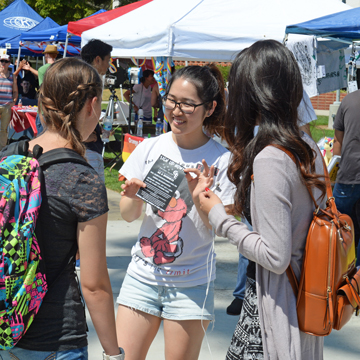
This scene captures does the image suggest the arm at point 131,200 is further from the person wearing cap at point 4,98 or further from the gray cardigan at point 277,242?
the person wearing cap at point 4,98

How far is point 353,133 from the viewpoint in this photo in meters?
5.14

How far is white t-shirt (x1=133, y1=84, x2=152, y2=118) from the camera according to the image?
40.3 ft

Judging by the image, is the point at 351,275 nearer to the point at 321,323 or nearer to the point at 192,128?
the point at 321,323

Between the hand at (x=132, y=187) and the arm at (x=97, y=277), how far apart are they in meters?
0.71

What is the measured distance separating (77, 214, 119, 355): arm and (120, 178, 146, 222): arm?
2.38ft

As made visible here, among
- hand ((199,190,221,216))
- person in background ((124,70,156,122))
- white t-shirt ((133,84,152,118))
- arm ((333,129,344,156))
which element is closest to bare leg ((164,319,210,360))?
hand ((199,190,221,216))

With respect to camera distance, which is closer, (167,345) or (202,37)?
(167,345)

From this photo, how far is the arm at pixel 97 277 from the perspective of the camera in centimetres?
165

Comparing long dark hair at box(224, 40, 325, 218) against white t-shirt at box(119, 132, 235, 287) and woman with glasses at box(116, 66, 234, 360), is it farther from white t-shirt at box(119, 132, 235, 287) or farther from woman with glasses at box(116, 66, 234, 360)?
white t-shirt at box(119, 132, 235, 287)

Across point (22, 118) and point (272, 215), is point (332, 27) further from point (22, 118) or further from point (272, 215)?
point (22, 118)

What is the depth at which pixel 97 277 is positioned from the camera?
5.54 ft

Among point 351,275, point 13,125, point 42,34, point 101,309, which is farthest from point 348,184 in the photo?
point 42,34

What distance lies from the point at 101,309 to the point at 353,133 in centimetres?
415

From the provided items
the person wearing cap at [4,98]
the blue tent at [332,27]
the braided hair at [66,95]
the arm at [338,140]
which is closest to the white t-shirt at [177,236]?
the braided hair at [66,95]
